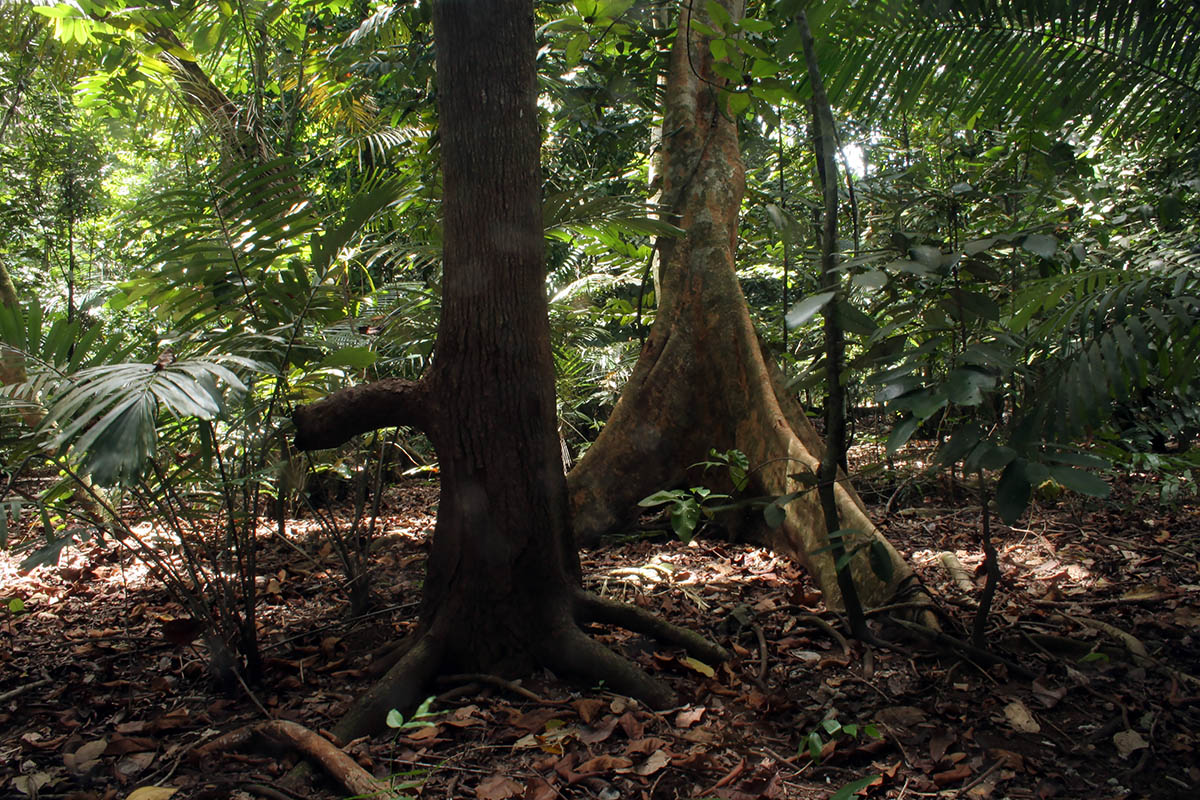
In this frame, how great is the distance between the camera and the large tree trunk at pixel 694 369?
3982 mm

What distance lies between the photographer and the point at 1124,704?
7.03 feet

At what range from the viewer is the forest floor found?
1925 mm

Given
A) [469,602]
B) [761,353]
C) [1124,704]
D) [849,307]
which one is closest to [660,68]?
[761,353]

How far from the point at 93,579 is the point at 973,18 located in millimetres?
4897

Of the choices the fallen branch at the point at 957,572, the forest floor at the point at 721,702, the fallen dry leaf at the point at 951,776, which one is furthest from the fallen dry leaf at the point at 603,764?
the fallen branch at the point at 957,572

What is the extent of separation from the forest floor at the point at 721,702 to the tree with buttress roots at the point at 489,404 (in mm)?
155

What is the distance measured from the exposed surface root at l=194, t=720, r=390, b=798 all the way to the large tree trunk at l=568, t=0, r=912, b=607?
6.37ft

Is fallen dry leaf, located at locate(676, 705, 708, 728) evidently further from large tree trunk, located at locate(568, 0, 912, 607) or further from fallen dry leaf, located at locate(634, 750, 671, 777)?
large tree trunk, located at locate(568, 0, 912, 607)

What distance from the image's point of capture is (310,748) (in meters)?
2.04

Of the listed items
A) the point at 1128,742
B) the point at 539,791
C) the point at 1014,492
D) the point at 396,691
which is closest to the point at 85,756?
the point at 396,691

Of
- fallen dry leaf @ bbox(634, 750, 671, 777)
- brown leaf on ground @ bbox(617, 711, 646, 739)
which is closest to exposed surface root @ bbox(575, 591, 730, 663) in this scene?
brown leaf on ground @ bbox(617, 711, 646, 739)

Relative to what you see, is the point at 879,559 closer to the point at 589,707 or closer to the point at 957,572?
the point at 589,707

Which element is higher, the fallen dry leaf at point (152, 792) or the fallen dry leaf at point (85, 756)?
the fallen dry leaf at point (85, 756)

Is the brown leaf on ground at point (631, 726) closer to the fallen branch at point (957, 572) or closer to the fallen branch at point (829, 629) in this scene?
the fallen branch at point (829, 629)
